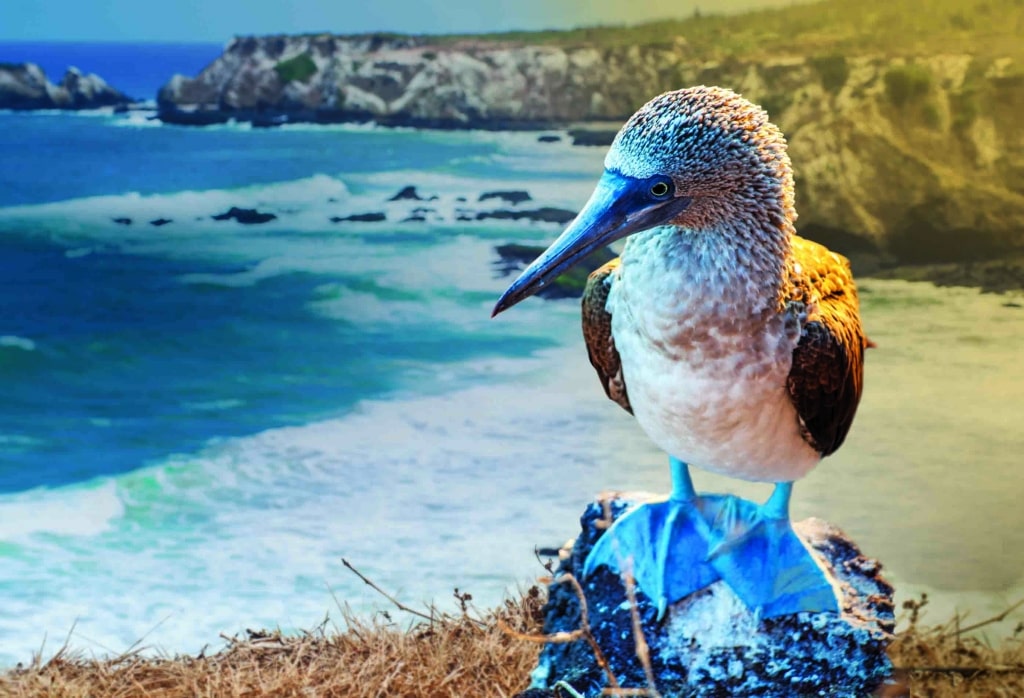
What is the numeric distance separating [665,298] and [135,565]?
2.22 meters

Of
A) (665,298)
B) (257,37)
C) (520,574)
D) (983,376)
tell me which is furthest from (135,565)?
(983,376)

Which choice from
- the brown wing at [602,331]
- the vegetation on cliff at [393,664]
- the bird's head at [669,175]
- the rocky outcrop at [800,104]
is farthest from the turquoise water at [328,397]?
the bird's head at [669,175]

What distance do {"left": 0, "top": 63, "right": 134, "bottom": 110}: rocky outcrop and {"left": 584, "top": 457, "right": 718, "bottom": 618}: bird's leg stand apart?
223 cm

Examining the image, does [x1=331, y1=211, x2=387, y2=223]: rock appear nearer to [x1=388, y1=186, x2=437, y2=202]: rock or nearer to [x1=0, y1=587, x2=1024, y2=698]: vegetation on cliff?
[x1=388, y1=186, x2=437, y2=202]: rock

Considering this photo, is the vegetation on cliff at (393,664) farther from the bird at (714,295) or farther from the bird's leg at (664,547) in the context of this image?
the bird at (714,295)

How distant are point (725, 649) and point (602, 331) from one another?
2.26 feet

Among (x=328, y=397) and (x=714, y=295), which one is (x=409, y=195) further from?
(x=714, y=295)

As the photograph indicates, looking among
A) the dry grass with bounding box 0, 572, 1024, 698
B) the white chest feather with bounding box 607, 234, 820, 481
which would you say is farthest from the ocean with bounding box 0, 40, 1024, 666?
the white chest feather with bounding box 607, 234, 820, 481

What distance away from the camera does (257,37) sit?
355 centimetres

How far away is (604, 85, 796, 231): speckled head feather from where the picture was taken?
70.9 inches

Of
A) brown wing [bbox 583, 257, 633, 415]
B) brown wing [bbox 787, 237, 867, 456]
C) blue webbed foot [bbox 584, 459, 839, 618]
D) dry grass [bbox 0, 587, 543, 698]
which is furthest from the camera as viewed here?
dry grass [bbox 0, 587, 543, 698]

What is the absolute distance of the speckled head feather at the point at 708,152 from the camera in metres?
1.80

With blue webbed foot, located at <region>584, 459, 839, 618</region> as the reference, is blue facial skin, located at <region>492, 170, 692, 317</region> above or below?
above

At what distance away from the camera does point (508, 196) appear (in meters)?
3.55
